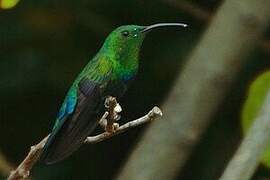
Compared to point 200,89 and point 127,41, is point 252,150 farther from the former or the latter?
point 127,41

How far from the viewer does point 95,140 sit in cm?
152

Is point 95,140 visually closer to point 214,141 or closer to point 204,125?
point 204,125

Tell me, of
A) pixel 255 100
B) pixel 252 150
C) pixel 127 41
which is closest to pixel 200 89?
pixel 255 100

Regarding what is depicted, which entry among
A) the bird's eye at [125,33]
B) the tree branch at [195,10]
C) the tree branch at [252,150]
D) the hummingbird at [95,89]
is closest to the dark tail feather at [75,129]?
the hummingbird at [95,89]

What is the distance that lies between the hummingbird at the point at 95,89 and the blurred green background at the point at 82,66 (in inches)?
38.9

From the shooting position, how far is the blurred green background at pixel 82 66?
8.52 feet

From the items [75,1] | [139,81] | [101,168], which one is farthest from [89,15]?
[101,168]

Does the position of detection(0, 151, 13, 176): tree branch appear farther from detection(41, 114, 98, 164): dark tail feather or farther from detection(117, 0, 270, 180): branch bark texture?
detection(41, 114, 98, 164): dark tail feather

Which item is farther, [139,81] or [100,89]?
[139,81]

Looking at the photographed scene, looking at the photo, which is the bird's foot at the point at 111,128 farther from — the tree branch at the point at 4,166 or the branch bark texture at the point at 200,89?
the tree branch at the point at 4,166

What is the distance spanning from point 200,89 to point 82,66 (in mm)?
499

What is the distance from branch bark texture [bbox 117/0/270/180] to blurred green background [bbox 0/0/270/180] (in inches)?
10.3

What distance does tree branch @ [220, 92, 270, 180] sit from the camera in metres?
1.95

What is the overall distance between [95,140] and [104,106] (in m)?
0.06
